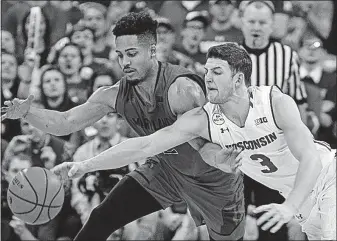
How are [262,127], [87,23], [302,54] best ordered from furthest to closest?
[87,23] → [302,54] → [262,127]

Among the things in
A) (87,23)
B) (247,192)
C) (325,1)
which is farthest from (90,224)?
(325,1)

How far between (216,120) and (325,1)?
8.65 ft

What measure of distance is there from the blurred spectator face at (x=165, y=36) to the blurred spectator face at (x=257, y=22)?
0.78 meters

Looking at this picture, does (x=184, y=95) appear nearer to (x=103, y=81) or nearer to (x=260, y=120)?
(x=260, y=120)

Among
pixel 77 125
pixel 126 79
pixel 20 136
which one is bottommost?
pixel 20 136

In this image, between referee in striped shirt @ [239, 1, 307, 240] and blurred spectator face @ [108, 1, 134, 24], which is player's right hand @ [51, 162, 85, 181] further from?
blurred spectator face @ [108, 1, 134, 24]

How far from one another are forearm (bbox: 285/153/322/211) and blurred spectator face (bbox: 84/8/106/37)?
3.31 metres

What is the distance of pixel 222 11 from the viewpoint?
20.3 feet

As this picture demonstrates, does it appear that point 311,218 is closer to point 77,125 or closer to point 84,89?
point 77,125

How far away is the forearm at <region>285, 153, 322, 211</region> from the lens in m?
3.40

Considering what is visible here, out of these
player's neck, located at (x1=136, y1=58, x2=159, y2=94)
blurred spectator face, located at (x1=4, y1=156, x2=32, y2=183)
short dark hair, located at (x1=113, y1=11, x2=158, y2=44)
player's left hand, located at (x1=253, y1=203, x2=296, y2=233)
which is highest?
short dark hair, located at (x1=113, y1=11, x2=158, y2=44)

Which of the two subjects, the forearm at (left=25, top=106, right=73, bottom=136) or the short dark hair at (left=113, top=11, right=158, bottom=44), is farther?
the forearm at (left=25, top=106, right=73, bottom=136)

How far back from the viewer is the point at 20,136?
6246 millimetres

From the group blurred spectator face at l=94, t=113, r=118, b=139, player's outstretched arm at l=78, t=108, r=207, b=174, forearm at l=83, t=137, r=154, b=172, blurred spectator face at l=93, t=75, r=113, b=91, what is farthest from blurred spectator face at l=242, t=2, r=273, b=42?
forearm at l=83, t=137, r=154, b=172
